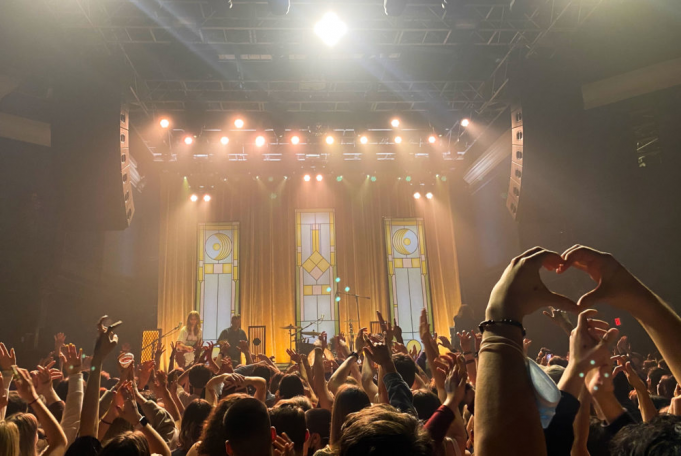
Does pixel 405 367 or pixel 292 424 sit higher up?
pixel 405 367

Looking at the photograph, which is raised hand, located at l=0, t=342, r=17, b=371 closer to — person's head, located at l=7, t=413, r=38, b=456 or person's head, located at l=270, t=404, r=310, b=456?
person's head, located at l=7, t=413, r=38, b=456

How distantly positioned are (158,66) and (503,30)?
588 centimetres

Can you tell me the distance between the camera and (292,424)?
2.08 meters

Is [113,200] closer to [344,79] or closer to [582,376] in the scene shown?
[344,79]

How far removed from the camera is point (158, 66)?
856 centimetres

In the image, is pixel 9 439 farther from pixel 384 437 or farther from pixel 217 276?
pixel 217 276

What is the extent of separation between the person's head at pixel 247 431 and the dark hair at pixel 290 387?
1.55m

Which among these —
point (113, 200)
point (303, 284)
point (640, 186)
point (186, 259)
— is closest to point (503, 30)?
point (640, 186)

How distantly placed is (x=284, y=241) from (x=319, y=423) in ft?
37.0

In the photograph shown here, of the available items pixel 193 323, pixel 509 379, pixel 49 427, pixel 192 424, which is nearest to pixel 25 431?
pixel 49 427

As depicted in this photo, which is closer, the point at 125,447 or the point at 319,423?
the point at 125,447

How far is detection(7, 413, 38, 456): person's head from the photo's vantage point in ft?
7.03

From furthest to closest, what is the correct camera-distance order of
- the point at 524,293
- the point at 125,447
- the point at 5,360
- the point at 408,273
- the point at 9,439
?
the point at 408,273
the point at 5,360
the point at 9,439
the point at 125,447
the point at 524,293

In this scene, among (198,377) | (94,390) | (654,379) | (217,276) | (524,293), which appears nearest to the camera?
(524,293)
